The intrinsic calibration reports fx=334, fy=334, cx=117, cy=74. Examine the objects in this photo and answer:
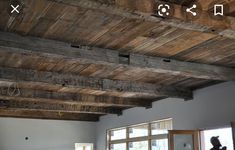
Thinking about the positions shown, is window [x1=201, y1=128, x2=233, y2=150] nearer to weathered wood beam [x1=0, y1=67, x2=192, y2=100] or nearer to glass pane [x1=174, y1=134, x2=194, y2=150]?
glass pane [x1=174, y1=134, x2=194, y2=150]

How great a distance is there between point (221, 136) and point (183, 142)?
0.79 meters

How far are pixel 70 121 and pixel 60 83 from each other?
5.54 meters

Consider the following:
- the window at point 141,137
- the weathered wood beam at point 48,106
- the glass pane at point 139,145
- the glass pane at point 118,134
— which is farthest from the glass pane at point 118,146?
the weathered wood beam at point 48,106

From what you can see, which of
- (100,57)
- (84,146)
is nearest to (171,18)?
(100,57)

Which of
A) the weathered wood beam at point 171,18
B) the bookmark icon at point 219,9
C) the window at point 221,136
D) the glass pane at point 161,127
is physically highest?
the bookmark icon at point 219,9

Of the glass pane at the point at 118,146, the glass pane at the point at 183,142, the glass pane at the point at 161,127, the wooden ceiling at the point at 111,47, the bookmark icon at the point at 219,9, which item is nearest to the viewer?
the wooden ceiling at the point at 111,47

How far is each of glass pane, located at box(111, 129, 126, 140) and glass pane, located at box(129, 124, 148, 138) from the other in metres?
0.40

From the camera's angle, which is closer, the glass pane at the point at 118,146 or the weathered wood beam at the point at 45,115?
the glass pane at the point at 118,146

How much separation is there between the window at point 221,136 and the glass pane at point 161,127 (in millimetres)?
1211

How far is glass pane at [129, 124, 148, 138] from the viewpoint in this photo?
9.01m

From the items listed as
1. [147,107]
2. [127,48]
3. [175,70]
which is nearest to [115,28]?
[127,48]

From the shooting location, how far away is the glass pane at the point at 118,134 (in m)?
10.0

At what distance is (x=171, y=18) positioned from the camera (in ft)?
9.34

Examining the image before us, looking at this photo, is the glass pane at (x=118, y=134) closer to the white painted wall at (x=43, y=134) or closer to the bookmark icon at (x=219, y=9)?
the white painted wall at (x=43, y=134)
